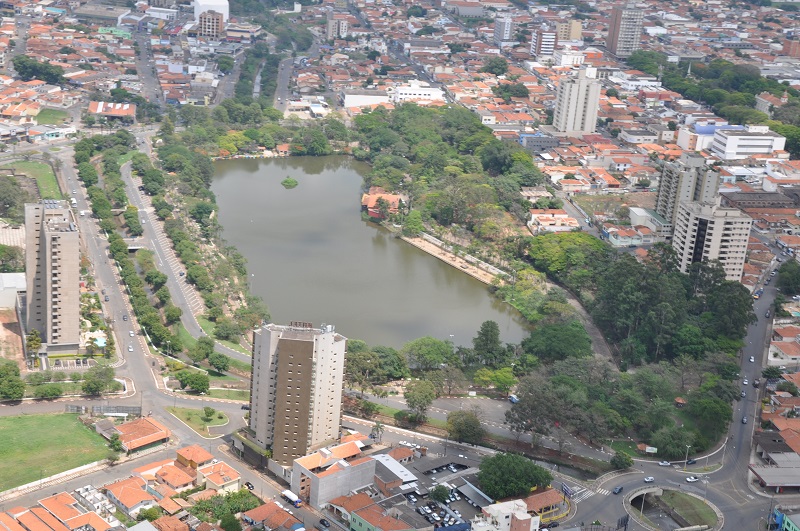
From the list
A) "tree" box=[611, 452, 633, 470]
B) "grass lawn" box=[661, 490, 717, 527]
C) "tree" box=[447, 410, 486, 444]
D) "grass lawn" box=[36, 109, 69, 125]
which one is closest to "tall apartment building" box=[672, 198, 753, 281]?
"tree" box=[611, 452, 633, 470]

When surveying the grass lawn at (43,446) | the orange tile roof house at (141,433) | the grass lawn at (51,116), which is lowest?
the grass lawn at (43,446)

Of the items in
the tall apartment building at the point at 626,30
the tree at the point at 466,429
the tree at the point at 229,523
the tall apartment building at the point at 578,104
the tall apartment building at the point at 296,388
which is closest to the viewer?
the tree at the point at 229,523

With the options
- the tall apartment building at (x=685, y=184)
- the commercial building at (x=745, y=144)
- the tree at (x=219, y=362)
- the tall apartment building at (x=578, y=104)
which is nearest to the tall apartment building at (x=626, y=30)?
the tall apartment building at (x=578, y=104)

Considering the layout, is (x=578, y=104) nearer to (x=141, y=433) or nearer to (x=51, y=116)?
(x=51, y=116)

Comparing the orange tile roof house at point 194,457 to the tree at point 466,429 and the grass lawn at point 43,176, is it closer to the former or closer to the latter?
→ the tree at point 466,429

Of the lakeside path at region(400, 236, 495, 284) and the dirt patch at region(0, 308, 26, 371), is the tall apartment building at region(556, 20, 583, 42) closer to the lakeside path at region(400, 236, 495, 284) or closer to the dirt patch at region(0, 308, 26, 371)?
the lakeside path at region(400, 236, 495, 284)
